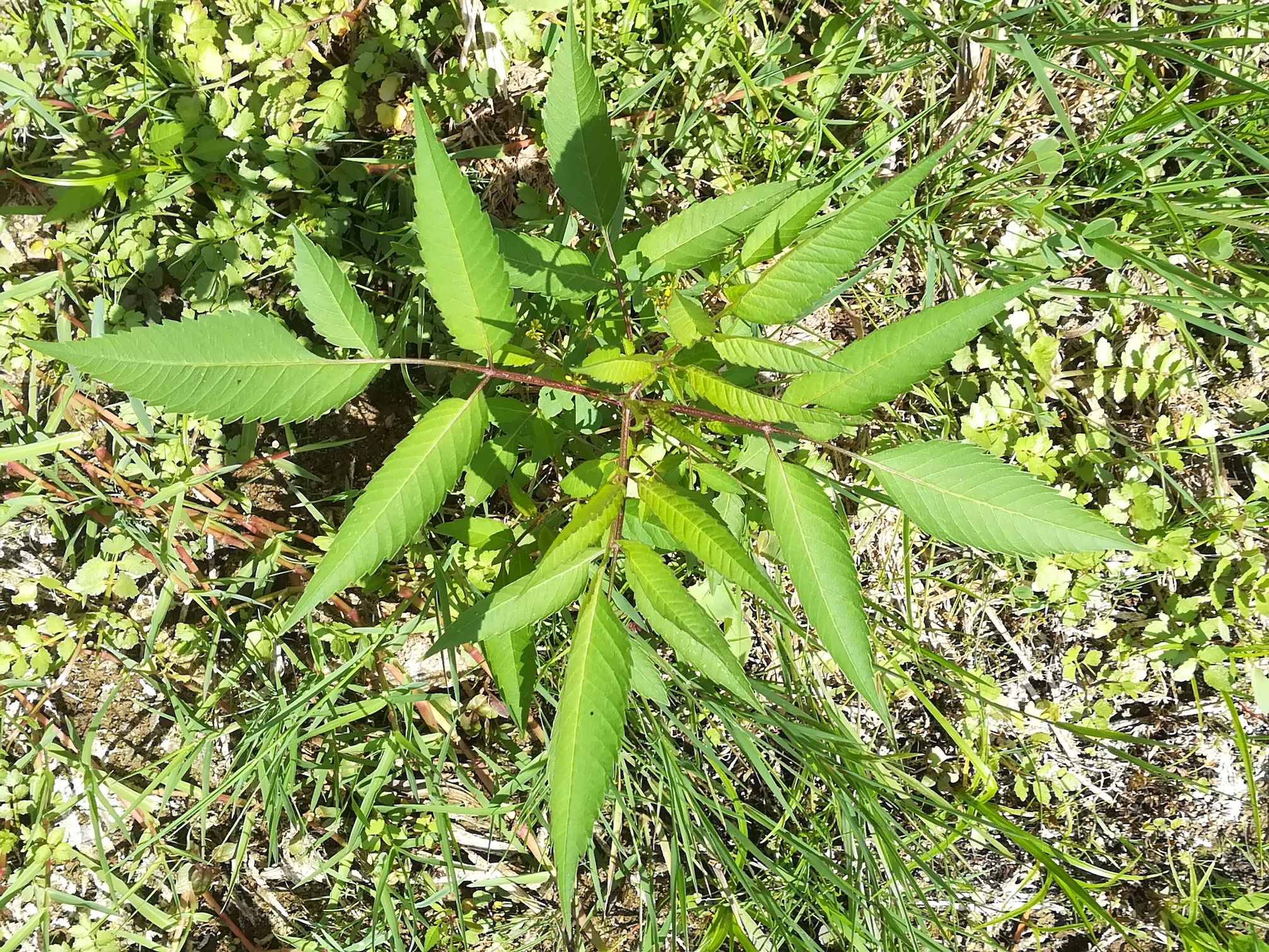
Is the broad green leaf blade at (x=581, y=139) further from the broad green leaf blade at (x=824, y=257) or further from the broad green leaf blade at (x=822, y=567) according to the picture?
the broad green leaf blade at (x=822, y=567)

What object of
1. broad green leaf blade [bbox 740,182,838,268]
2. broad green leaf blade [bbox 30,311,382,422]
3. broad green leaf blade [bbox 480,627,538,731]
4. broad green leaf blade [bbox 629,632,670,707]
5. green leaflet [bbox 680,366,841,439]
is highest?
broad green leaf blade [bbox 30,311,382,422]

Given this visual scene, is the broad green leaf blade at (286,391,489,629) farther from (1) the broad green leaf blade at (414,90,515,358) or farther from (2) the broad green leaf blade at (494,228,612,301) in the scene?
(2) the broad green leaf blade at (494,228,612,301)

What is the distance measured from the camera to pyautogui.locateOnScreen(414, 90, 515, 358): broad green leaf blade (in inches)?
47.4

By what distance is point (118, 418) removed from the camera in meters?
2.29

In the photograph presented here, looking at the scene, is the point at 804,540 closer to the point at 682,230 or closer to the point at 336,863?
the point at 682,230

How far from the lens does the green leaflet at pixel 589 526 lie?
128 centimetres

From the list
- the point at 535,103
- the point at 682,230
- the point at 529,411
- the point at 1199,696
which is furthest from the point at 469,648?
the point at 1199,696

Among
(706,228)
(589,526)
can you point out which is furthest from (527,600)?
(706,228)

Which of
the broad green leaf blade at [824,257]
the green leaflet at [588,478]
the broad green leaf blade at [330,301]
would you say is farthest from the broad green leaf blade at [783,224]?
A: the broad green leaf blade at [330,301]

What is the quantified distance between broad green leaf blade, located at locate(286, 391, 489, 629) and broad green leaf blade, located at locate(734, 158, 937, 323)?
53 centimetres

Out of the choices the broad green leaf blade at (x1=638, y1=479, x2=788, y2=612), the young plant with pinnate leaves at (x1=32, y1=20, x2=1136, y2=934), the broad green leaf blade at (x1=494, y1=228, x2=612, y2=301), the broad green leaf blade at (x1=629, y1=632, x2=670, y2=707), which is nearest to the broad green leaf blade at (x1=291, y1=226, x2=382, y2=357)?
the young plant with pinnate leaves at (x1=32, y1=20, x2=1136, y2=934)

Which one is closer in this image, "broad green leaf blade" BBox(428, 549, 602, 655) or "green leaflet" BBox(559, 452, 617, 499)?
"broad green leaf blade" BBox(428, 549, 602, 655)

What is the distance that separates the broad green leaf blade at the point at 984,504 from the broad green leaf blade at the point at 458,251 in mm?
683

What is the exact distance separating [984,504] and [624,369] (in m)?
0.64
